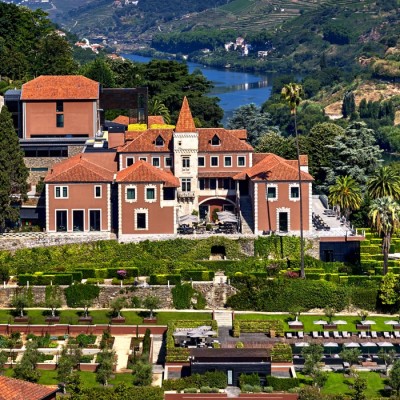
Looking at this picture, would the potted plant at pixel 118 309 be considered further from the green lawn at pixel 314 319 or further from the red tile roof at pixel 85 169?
the red tile roof at pixel 85 169

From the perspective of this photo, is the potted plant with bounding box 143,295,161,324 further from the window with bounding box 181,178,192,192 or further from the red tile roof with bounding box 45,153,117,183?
the window with bounding box 181,178,192,192

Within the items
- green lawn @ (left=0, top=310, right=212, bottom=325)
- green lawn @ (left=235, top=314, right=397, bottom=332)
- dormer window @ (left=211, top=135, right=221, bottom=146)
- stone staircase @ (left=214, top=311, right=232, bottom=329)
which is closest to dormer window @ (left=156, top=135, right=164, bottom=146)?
dormer window @ (left=211, top=135, right=221, bottom=146)

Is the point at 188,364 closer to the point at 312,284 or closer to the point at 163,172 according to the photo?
the point at 312,284

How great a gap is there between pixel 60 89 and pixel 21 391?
45817 millimetres

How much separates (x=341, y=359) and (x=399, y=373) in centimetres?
553

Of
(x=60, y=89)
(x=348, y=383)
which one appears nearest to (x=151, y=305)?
(x=348, y=383)

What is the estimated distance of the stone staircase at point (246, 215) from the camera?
91.0 m

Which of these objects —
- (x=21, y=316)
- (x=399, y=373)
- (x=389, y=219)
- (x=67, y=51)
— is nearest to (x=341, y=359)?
(x=399, y=373)

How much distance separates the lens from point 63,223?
297 feet

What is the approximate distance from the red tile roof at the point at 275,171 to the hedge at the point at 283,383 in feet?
67.9

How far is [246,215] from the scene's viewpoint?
92625 millimetres

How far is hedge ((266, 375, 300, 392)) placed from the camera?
237ft

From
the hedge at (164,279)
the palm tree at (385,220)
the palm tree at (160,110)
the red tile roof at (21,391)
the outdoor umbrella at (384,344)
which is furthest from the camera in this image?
the palm tree at (160,110)

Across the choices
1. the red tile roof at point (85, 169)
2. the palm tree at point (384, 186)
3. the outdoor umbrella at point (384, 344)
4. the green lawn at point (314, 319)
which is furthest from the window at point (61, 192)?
the outdoor umbrella at point (384, 344)
